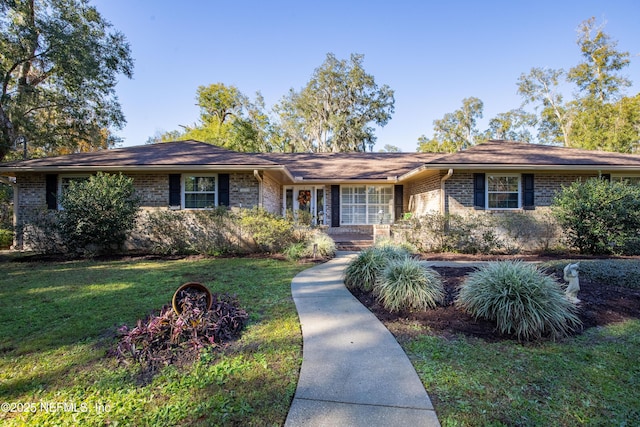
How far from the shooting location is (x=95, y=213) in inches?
350

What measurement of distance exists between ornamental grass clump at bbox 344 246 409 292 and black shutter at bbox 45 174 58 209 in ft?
36.6

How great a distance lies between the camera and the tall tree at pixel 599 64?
80.9ft

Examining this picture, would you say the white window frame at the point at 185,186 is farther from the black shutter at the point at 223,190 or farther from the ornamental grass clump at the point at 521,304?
the ornamental grass clump at the point at 521,304

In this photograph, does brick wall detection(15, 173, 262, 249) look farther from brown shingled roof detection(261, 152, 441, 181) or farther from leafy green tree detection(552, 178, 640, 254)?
leafy green tree detection(552, 178, 640, 254)

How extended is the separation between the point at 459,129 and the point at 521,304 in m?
36.3

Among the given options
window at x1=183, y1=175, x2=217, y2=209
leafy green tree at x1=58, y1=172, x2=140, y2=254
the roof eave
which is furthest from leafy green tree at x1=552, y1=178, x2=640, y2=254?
leafy green tree at x1=58, y1=172, x2=140, y2=254

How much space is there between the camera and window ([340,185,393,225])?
1420 centimetres

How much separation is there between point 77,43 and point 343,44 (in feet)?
71.0

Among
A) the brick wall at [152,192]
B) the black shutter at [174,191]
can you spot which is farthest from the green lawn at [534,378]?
the black shutter at [174,191]

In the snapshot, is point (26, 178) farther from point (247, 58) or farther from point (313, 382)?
point (313, 382)

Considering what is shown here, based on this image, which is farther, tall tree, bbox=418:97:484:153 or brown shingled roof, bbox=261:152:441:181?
tall tree, bbox=418:97:484:153

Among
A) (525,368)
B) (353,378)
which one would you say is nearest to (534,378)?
(525,368)

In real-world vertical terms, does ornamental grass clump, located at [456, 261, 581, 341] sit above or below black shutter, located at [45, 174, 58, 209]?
below

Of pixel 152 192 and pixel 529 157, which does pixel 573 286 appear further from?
pixel 152 192
